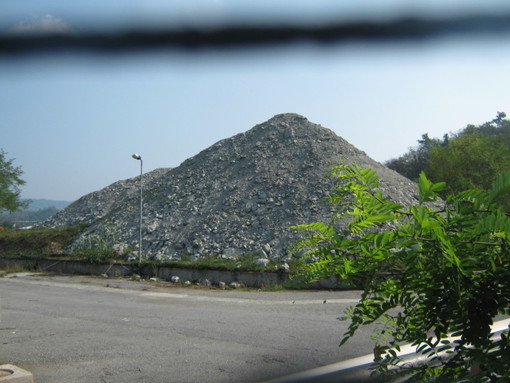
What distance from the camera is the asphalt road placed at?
7.05 m

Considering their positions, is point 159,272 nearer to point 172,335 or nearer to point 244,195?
point 244,195

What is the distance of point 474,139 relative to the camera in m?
31.5

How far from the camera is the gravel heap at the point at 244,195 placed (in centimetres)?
2175

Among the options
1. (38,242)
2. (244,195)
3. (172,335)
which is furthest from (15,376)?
(38,242)

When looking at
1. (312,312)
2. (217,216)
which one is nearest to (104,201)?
(217,216)

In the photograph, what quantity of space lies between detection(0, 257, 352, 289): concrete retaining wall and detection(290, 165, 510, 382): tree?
13.8 m

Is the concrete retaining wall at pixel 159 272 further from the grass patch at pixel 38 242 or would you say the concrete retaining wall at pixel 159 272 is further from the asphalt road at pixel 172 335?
the asphalt road at pixel 172 335

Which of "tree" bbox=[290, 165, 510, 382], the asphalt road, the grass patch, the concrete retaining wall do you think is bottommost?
the asphalt road

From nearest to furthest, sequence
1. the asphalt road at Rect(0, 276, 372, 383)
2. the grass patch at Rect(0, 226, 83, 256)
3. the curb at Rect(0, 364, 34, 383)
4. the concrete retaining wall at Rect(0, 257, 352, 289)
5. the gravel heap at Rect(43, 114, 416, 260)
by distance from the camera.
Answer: the curb at Rect(0, 364, 34, 383) → the asphalt road at Rect(0, 276, 372, 383) → the concrete retaining wall at Rect(0, 257, 352, 289) → the gravel heap at Rect(43, 114, 416, 260) → the grass patch at Rect(0, 226, 83, 256)

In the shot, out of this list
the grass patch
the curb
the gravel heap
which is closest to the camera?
the curb

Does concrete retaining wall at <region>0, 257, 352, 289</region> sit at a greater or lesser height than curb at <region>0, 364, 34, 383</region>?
greater

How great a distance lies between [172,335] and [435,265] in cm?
846

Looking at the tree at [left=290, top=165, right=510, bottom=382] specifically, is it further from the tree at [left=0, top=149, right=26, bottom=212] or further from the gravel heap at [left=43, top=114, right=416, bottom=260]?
the tree at [left=0, top=149, right=26, bottom=212]

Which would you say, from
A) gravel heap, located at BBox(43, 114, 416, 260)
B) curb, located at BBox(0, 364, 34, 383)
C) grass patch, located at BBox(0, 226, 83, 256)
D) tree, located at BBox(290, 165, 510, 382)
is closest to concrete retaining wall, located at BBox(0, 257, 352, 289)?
gravel heap, located at BBox(43, 114, 416, 260)
